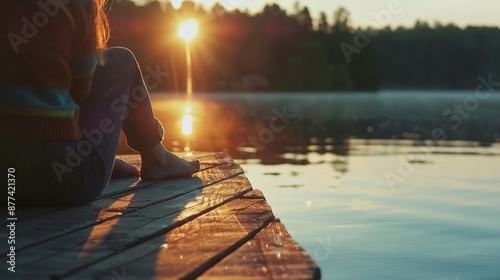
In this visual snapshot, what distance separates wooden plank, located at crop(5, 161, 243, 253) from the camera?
93.7 inches

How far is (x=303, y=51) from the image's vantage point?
207 feet

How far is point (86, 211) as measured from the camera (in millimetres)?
2809

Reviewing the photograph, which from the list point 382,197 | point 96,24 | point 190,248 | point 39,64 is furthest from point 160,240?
point 382,197

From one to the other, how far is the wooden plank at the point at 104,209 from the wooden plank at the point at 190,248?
1.08 ft

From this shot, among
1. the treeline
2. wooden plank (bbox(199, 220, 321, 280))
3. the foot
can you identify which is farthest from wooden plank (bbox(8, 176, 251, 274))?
the treeline

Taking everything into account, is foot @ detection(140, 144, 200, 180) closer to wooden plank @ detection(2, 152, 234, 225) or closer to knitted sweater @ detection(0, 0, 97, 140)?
wooden plank @ detection(2, 152, 234, 225)

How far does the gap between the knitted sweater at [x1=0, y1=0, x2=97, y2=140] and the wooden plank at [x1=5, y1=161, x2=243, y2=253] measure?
0.30 meters

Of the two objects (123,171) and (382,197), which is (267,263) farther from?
(382,197)

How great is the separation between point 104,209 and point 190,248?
31.8 inches

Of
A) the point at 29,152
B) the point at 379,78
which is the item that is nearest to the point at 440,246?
the point at 29,152

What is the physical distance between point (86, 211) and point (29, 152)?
37cm

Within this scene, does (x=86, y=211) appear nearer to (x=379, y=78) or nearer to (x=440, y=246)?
(x=440, y=246)

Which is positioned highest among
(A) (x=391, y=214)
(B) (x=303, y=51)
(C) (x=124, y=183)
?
(B) (x=303, y=51)

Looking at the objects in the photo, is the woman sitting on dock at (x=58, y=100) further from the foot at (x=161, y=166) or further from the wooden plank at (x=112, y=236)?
the foot at (x=161, y=166)
